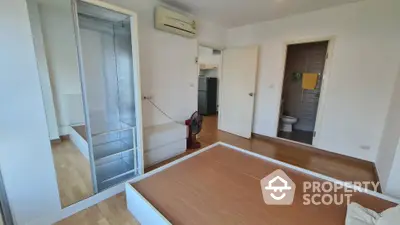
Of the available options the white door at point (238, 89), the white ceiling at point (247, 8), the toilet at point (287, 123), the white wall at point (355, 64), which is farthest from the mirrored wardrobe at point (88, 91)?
the toilet at point (287, 123)

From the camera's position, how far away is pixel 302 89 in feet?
13.6

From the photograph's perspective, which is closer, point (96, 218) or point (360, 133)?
point (96, 218)

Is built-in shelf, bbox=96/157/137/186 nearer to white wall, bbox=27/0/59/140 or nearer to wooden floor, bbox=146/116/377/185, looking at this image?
wooden floor, bbox=146/116/377/185

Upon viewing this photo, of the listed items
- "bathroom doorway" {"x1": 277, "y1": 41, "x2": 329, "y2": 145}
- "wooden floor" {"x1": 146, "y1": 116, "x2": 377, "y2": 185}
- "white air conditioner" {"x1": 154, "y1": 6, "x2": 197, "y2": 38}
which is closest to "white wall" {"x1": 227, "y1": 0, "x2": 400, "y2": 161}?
"wooden floor" {"x1": 146, "y1": 116, "x2": 377, "y2": 185}

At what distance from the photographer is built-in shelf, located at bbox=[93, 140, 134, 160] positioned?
6.38 ft

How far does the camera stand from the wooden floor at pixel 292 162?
5.18ft

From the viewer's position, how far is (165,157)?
2.64m

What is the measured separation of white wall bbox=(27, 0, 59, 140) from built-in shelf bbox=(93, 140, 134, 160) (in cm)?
51

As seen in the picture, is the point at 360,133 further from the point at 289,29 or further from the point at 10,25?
the point at 10,25

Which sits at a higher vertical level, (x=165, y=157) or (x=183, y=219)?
(x=183, y=219)

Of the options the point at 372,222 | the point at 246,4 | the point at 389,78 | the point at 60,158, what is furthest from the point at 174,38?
the point at 389,78

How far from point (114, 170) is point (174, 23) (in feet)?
7.22

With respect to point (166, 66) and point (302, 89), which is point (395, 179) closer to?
point (302, 89)

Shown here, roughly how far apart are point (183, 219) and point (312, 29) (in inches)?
132
